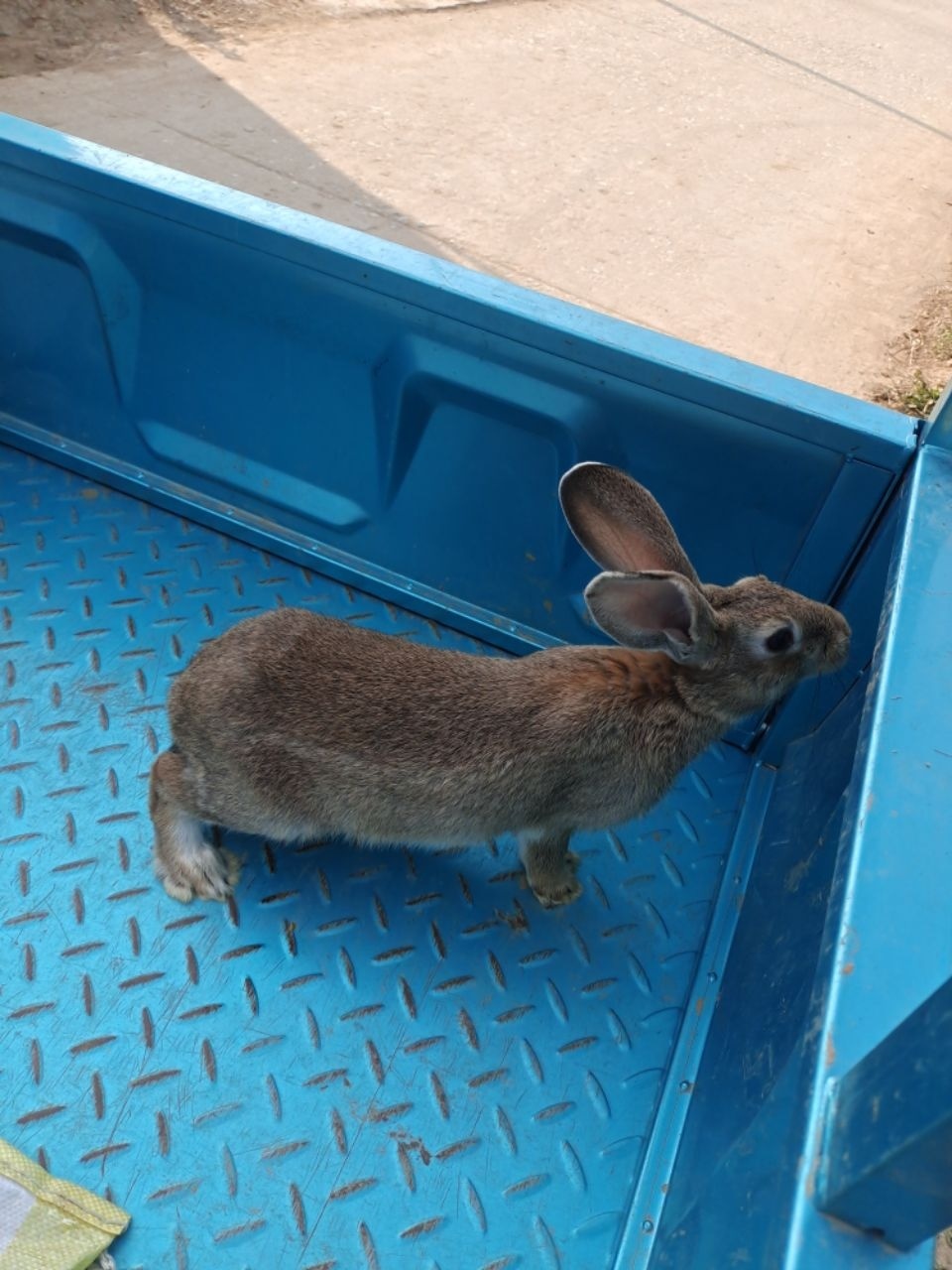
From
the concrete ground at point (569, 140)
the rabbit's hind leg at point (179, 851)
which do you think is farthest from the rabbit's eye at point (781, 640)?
the concrete ground at point (569, 140)

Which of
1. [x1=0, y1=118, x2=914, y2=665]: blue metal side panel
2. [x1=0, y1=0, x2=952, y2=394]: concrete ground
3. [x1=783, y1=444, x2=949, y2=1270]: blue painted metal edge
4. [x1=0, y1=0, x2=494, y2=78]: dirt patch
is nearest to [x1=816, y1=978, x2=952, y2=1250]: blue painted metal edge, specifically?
[x1=783, y1=444, x2=949, y2=1270]: blue painted metal edge

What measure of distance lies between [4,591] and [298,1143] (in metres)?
1.73

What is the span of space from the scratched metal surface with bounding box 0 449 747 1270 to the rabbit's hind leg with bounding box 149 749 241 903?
50 mm

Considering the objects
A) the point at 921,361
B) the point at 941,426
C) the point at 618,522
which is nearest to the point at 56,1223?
the point at 618,522

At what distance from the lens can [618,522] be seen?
235 centimetres

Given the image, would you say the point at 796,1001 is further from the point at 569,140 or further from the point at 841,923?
the point at 569,140

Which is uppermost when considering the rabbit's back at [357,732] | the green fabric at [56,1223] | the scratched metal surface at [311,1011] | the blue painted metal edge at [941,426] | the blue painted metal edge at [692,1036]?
the blue painted metal edge at [941,426]

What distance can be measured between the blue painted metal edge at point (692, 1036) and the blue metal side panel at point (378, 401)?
2.11 ft

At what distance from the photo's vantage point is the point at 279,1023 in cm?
243

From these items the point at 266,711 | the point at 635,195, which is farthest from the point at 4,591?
the point at 635,195

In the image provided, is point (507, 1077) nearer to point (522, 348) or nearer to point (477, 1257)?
point (477, 1257)

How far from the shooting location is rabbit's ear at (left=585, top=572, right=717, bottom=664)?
7.09 feet

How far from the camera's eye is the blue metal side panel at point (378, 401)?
8.41ft

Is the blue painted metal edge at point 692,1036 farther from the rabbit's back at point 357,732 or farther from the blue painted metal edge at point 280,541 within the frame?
the blue painted metal edge at point 280,541
